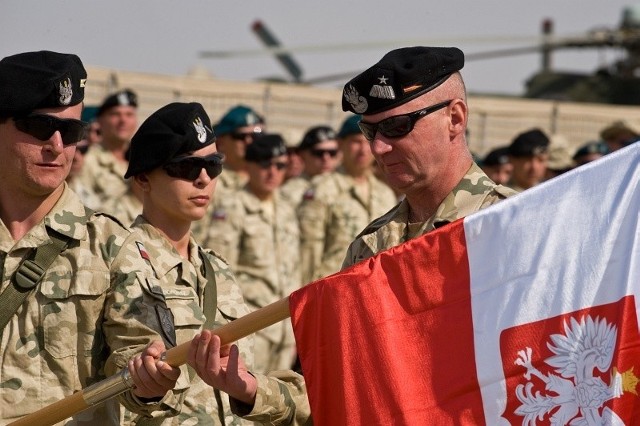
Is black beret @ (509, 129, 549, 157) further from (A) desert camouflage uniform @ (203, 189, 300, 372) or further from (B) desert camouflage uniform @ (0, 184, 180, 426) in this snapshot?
(B) desert camouflage uniform @ (0, 184, 180, 426)

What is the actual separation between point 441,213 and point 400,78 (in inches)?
18.4

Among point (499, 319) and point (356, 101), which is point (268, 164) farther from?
point (499, 319)

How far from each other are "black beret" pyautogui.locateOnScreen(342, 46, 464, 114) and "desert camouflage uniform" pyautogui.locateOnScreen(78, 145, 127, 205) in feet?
27.9

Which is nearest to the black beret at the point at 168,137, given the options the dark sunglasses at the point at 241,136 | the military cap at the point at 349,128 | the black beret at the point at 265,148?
the black beret at the point at 265,148

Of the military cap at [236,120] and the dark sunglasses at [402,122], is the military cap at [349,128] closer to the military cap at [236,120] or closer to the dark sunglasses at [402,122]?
the military cap at [236,120]

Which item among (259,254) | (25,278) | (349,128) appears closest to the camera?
(25,278)

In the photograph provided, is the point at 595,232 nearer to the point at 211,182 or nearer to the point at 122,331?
→ the point at 122,331

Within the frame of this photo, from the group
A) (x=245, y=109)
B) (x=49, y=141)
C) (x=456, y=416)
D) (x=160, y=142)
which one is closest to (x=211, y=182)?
(x=160, y=142)

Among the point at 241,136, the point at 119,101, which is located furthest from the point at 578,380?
the point at 119,101

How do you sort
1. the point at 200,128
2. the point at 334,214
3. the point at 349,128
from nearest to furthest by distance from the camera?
1. the point at 200,128
2. the point at 334,214
3. the point at 349,128

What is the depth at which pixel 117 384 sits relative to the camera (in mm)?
4621

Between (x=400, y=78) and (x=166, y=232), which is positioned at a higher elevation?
(x=400, y=78)

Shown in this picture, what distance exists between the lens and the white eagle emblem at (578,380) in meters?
4.11

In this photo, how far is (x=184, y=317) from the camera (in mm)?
5539
